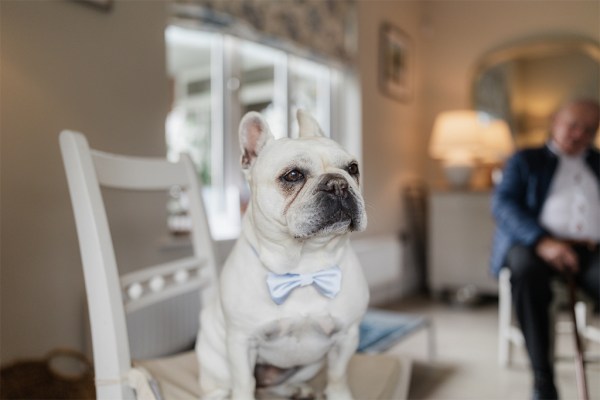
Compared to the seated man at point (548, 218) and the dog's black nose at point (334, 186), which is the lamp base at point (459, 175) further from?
the dog's black nose at point (334, 186)

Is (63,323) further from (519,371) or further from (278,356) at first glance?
(519,371)

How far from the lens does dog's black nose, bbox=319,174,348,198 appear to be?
0.75m

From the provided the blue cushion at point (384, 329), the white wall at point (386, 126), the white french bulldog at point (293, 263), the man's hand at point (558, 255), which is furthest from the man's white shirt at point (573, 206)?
the white french bulldog at point (293, 263)

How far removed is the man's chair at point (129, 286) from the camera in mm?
901

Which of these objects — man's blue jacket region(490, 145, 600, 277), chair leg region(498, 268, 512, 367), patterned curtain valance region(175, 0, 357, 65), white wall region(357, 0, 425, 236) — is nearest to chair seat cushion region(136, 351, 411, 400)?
man's blue jacket region(490, 145, 600, 277)

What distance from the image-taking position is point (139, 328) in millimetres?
1794

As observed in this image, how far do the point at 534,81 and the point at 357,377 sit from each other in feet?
12.6

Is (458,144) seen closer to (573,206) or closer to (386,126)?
(386,126)

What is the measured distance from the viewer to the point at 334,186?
0.76 meters

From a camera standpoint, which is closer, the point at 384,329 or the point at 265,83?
the point at 384,329

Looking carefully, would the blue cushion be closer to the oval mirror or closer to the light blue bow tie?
the light blue bow tie

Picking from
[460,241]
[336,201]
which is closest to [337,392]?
[336,201]

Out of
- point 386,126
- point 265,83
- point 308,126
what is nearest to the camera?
point 308,126

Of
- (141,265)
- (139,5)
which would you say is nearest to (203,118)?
(139,5)
